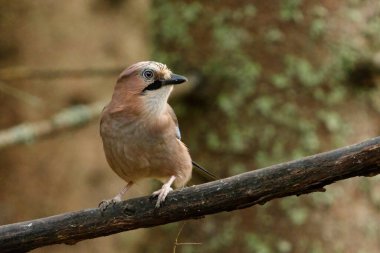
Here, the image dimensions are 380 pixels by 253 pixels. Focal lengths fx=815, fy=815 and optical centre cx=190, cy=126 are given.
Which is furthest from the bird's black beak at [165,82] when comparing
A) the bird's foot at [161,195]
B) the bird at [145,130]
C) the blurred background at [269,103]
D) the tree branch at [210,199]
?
the blurred background at [269,103]

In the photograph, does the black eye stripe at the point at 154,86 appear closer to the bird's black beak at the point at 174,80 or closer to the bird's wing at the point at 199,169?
the bird's black beak at the point at 174,80

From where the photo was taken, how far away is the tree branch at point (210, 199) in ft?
10.9

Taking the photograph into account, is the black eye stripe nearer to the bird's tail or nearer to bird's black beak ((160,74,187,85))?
bird's black beak ((160,74,187,85))

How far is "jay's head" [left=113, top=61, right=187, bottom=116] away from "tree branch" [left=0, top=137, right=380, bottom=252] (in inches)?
30.5

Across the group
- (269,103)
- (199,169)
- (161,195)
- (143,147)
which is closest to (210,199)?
(161,195)

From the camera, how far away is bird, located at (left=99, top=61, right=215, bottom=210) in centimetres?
439

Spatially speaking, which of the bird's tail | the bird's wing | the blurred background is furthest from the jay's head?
the blurred background

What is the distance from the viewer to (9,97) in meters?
6.47

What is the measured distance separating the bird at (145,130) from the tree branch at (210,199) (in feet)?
1.91

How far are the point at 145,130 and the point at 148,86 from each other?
0.26 metres

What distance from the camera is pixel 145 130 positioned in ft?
14.4

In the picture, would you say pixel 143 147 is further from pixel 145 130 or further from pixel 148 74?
pixel 148 74

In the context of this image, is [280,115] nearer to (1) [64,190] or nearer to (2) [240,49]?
(2) [240,49]

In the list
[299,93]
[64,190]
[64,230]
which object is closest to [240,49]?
[299,93]
